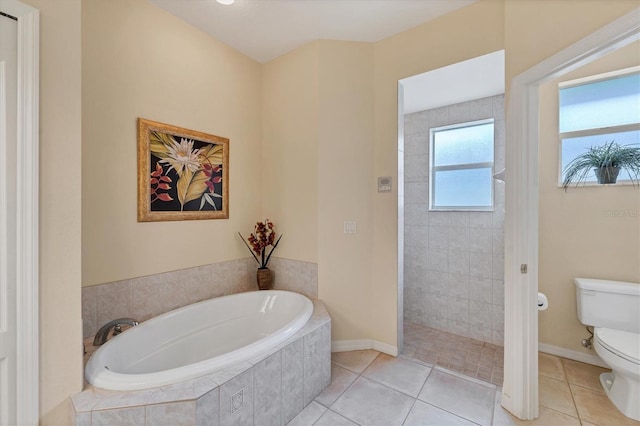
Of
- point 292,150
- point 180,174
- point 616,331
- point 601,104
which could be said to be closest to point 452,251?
point 616,331

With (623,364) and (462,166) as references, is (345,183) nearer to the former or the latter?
(462,166)

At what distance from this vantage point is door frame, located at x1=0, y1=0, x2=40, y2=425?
102 cm

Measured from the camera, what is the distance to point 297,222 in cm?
246

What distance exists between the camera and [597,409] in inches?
64.9

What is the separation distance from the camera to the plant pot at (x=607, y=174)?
6.44 ft

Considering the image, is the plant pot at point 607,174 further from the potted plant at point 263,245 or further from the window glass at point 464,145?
the potted plant at point 263,245

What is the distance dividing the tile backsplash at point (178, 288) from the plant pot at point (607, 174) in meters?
2.31

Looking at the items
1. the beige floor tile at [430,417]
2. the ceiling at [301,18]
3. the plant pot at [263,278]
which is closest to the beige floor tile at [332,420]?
the beige floor tile at [430,417]

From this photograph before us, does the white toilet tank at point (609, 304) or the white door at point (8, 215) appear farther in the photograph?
the white toilet tank at point (609, 304)

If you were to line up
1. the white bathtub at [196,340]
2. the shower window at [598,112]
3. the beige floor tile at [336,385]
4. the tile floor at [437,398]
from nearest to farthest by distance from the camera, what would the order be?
the white bathtub at [196,340] → the tile floor at [437,398] → the beige floor tile at [336,385] → the shower window at [598,112]

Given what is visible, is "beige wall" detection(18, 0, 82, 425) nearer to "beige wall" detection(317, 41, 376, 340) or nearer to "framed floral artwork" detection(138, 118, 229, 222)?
"framed floral artwork" detection(138, 118, 229, 222)

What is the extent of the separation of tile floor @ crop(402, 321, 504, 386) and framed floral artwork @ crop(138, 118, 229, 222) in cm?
215

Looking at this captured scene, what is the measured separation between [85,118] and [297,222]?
1613 mm

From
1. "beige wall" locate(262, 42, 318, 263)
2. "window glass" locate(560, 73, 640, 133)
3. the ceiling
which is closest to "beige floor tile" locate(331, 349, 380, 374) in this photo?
"beige wall" locate(262, 42, 318, 263)
